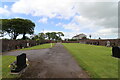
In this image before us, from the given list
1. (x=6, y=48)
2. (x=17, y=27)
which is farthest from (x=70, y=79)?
(x=17, y=27)

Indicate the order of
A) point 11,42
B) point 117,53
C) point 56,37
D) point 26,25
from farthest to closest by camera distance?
1. point 56,37
2. point 26,25
3. point 11,42
4. point 117,53

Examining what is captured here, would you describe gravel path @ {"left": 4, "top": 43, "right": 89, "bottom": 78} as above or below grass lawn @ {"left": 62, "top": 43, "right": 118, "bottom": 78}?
below

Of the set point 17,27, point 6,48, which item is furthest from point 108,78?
point 17,27

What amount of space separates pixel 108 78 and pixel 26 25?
44343 mm

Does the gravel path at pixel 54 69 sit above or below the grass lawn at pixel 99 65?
below

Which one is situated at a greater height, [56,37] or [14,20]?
[14,20]

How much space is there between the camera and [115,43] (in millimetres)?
26422

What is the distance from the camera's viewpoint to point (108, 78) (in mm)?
4047

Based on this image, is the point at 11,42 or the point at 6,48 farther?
the point at 11,42

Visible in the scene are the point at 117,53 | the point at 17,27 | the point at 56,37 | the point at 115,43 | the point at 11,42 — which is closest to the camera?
the point at 117,53

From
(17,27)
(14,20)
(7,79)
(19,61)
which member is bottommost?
(7,79)

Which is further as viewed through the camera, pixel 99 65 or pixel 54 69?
pixel 99 65

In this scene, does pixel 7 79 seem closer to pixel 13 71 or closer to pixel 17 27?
pixel 13 71

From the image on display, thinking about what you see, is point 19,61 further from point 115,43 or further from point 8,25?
point 8,25
